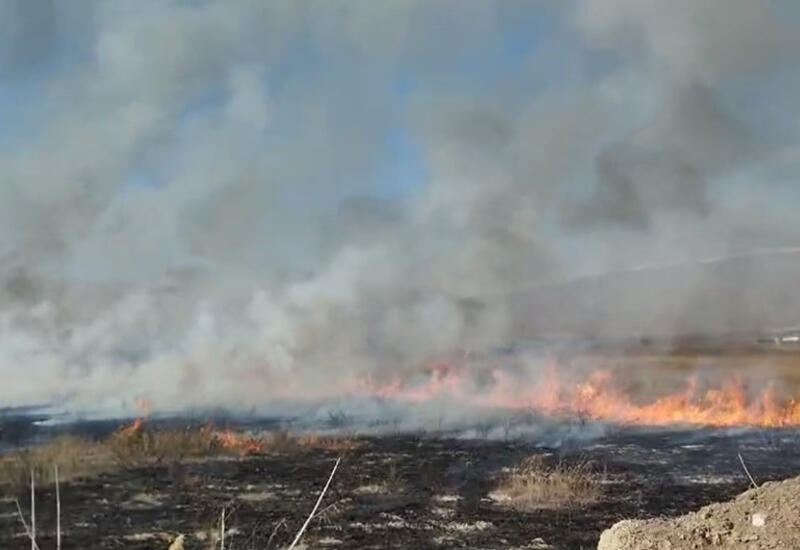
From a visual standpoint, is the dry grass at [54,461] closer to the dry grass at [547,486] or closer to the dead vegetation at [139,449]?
the dead vegetation at [139,449]

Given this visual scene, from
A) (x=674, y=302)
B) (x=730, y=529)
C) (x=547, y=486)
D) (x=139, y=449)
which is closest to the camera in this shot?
(x=730, y=529)

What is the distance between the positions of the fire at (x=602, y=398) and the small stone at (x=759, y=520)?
2.97 m

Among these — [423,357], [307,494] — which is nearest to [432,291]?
[423,357]

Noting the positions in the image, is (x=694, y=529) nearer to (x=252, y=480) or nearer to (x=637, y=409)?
(x=252, y=480)

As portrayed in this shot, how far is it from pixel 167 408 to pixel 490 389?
9.46 feet

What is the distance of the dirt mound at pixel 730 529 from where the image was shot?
415 cm

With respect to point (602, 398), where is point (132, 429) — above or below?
above

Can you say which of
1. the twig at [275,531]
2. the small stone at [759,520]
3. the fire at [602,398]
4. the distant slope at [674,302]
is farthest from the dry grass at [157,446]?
the small stone at [759,520]

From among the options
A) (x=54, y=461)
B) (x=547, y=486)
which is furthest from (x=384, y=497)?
(x=54, y=461)

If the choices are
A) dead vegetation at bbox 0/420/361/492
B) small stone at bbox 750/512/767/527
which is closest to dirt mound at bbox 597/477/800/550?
small stone at bbox 750/512/767/527

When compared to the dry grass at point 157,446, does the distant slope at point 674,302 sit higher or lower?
higher

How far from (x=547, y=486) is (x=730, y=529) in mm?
2020

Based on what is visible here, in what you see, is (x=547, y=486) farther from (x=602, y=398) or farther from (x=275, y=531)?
(x=275, y=531)

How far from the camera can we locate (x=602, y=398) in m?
7.86
